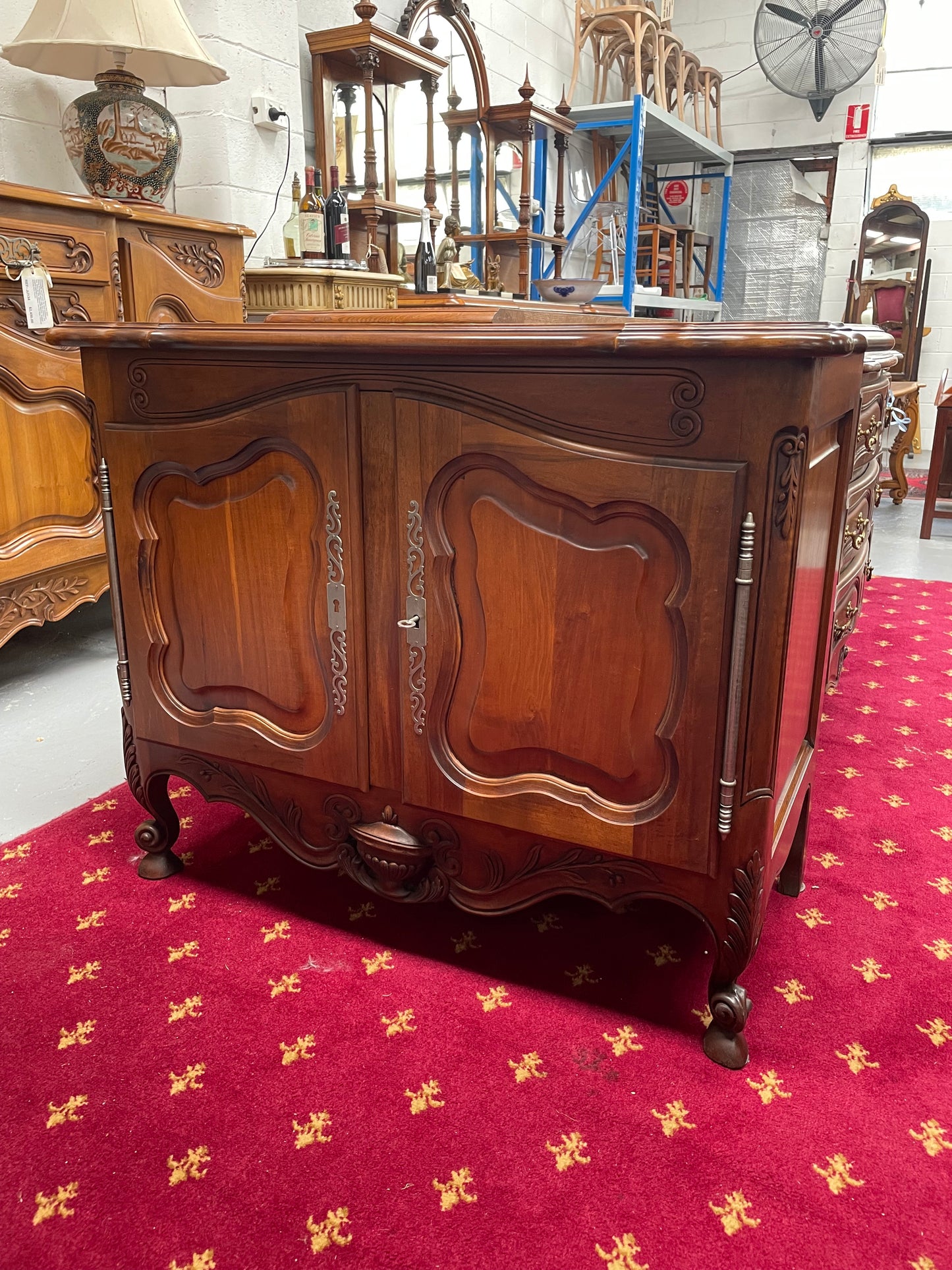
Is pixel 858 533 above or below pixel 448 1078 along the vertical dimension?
above

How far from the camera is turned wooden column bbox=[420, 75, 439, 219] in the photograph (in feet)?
12.5

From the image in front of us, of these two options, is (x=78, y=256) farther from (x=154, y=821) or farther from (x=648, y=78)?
(x=648, y=78)

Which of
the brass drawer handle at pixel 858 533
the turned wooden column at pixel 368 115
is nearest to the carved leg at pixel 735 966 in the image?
the brass drawer handle at pixel 858 533

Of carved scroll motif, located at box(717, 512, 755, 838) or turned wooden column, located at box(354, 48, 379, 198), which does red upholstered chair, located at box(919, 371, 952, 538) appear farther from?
carved scroll motif, located at box(717, 512, 755, 838)

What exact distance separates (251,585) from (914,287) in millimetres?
6944

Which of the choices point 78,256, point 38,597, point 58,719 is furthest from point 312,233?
point 58,719

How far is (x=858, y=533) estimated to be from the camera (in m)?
2.44

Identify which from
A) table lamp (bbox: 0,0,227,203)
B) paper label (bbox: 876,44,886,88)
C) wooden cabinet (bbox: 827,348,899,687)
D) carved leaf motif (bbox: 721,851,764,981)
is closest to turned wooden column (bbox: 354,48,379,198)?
table lamp (bbox: 0,0,227,203)

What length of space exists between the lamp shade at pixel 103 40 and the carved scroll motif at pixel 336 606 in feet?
6.28

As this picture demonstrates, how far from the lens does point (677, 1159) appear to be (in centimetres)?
109

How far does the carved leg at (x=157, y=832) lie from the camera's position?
164 centimetres

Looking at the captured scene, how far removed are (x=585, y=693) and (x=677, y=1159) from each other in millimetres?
559

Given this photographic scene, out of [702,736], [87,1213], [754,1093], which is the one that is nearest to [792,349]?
[702,736]

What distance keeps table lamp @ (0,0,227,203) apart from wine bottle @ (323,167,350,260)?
0.50 meters
